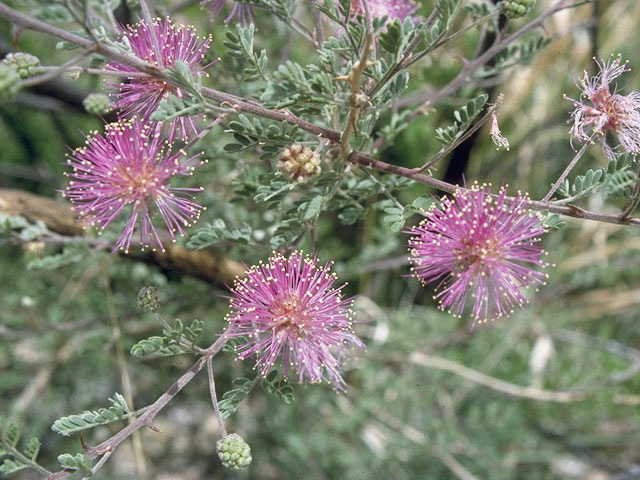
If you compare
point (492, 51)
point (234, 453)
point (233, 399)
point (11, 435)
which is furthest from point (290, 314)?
point (492, 51)

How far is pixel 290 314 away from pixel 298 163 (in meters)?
0.40

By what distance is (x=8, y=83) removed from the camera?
93 centimetres

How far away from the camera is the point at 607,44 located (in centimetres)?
370

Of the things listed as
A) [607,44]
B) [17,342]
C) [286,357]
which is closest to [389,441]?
[286,357]

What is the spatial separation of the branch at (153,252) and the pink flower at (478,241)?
3.02ft

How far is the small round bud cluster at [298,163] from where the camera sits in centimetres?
119

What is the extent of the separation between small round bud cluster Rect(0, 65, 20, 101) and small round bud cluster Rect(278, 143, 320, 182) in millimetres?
504

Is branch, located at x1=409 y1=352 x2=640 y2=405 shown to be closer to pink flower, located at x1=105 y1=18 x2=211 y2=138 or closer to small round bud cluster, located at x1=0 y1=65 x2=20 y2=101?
pink flower, located at x1=105 y1=18 x2=211 y2=138

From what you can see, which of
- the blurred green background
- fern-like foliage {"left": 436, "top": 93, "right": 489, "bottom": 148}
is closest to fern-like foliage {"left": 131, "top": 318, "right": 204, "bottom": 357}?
fern-like foliage {"left": 436, "top": 93, "right": 489, "bottom": 148}

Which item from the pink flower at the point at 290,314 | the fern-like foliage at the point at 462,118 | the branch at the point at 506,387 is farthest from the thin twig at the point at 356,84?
the branch at the point at 506,387

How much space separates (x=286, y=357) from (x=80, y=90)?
185 centimetres

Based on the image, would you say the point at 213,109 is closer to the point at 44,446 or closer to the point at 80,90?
the point at 80,90

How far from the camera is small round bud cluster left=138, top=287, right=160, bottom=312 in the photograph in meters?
1.39

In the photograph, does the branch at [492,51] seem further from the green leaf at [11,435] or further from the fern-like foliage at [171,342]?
the green leaf at [11,435]
